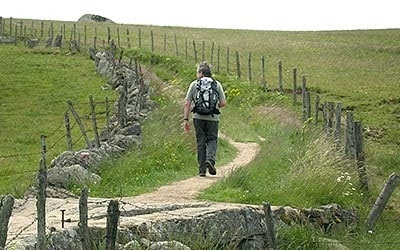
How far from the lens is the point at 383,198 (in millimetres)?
13000

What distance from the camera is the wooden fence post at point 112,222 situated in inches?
327

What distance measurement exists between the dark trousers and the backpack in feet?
0.93

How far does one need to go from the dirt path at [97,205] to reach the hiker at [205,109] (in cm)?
35

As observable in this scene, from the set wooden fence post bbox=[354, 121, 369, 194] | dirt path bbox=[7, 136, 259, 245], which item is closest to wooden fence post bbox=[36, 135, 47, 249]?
dirt path bbox=[7, 136, 259, 245]

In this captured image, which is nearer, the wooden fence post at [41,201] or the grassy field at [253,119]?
the wooden fence post at [41,201]

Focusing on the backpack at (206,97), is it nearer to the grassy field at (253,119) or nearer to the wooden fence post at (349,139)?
the grassy field at (253,119)

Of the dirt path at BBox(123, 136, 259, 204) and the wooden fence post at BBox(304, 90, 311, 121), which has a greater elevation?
the wooden fence post at BBox(304, 90, 311, 121)

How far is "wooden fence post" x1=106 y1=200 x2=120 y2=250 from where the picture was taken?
8312 millimetres

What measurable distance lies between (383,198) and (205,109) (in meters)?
3.42

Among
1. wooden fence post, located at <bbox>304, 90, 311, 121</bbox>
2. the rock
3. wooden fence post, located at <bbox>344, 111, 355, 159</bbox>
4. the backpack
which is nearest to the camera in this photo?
the backpack

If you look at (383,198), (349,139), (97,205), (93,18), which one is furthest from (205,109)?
(93,18)

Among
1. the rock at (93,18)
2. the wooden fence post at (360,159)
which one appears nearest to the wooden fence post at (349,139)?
the wooden fence post at (360,159)

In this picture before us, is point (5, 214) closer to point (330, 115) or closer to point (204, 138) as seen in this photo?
point (204, 138)

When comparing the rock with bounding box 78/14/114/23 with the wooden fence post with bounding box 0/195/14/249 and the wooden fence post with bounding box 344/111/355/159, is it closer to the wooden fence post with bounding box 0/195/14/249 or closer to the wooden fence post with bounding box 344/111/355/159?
the wooden fence post with bounding box 344/111/355/159
